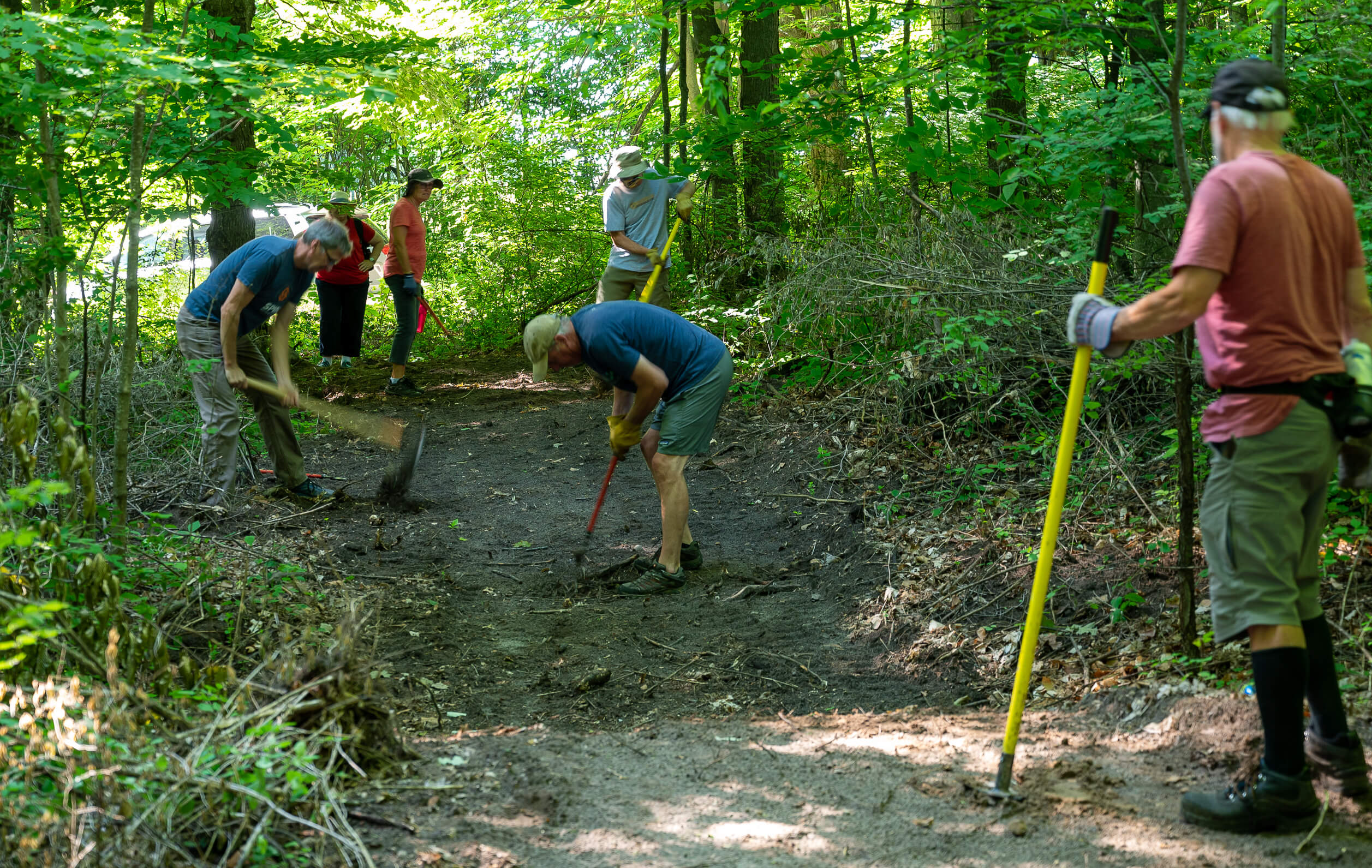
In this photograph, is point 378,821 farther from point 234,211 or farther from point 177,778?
point 234,211

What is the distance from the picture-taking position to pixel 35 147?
183 inches

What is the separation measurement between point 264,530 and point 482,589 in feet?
5.12

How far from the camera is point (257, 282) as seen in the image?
20.8ft

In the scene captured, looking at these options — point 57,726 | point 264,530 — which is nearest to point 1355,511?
point 57,726

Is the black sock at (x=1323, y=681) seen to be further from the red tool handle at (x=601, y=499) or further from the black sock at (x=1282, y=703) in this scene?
the red tool handle at (x=601, y=499)

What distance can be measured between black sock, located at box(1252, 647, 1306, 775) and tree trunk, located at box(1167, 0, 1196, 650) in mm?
1201

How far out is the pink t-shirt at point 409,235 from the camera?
10461mm

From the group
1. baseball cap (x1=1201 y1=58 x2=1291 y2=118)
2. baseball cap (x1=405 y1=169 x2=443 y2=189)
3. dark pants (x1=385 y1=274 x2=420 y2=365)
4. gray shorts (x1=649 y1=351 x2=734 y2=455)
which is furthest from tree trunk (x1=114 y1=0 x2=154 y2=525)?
dark pants (x1=385 y1=274 x2=420 y2=365)

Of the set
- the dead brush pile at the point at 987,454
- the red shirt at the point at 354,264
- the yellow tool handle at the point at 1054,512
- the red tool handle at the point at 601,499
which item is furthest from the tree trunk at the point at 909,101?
the red shirt at the point at 354,264

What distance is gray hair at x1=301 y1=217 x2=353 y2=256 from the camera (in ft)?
20.4

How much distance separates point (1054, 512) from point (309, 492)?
5.79 metres

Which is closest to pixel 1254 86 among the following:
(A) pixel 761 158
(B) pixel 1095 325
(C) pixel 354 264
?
(B) pixel 1095 325

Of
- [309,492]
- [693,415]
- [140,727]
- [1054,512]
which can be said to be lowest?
[309,492]

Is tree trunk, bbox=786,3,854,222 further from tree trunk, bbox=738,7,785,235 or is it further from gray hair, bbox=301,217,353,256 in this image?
gray hair, bbox=301,217,353,256
